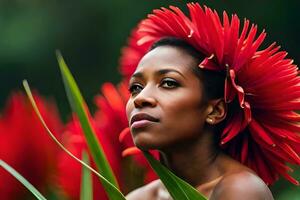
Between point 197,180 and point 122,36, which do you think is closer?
point 197,180

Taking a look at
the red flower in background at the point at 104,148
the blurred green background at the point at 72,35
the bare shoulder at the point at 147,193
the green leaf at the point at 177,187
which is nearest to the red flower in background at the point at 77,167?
the red flower in background at the point at 104,148

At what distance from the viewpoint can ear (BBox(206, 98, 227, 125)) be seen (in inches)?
89.7

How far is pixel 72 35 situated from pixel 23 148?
20.9 feet

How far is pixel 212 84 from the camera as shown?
2.28 m

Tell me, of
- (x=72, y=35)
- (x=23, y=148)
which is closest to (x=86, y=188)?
(x=23, y=148)

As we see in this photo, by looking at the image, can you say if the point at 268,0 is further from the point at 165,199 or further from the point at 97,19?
the point at 165,199

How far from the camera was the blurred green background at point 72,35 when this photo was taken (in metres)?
8.23

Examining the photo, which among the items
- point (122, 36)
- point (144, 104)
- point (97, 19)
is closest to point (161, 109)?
point (144, 104)

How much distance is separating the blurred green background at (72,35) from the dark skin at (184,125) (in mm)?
5503

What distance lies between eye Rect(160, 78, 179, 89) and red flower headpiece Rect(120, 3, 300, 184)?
0.05 metres

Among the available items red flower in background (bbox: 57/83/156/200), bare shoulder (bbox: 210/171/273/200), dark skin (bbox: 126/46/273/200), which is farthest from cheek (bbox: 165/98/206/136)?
red flower in background (bbox: 57/83/156/200)

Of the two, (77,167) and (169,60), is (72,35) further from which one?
(169,60)

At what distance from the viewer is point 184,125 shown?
2.24 meters

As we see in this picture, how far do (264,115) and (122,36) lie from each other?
6320 mm
